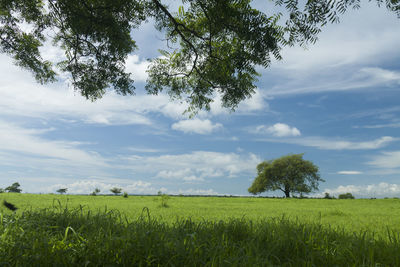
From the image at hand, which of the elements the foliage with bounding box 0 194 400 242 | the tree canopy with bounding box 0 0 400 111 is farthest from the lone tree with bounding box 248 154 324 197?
the tree canopy with bounding box 0 0 400 111

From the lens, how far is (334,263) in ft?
10.5

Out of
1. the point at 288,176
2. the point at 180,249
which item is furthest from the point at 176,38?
the point at 288,176

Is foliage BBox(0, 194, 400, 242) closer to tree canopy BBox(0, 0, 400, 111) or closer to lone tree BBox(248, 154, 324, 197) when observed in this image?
tree canopy BBox(0, 0, 400, 111)

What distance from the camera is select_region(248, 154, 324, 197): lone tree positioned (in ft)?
155

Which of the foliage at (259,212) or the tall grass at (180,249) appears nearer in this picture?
the tall grass at (180,249)

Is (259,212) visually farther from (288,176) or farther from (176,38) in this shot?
(288,176)

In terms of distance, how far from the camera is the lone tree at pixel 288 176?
47.3 meters

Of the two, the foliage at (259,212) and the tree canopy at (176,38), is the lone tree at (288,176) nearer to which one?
the foliage at (259,212)

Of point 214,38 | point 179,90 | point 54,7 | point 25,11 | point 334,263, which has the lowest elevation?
point 334,263

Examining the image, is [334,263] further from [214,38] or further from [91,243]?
[214,38]

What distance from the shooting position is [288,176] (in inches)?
1909

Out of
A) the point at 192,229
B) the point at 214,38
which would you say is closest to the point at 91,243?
the point at 192,229

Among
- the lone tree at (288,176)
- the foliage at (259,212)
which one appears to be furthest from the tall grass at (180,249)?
the lone tree at (288,176)

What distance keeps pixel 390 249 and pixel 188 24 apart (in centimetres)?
781
